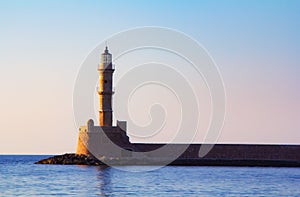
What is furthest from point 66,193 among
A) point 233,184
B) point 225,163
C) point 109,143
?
point 225,163

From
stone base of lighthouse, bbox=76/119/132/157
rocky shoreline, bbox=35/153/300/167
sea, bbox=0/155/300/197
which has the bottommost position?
sea, bbox=0/155/300/197

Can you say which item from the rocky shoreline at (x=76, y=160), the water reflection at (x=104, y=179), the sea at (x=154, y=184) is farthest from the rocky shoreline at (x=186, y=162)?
the sea at (x=154, y=184)

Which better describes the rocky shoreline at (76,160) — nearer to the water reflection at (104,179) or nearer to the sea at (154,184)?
the water reflection at (104,179)

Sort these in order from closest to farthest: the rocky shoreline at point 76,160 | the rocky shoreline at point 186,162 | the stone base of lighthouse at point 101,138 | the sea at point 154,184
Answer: the sea at point 154,184 → the rocky shoreline at point 186,162 → the stone base of lighthouse at point 101,138 → the rocky shoreline at point 76,160

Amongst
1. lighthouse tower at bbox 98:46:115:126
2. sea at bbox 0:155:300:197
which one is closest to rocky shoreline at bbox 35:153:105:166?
lighthouse tower at bbox 98:46:115:126

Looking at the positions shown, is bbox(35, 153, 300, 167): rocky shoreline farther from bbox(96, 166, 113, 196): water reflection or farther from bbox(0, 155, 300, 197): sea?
bbox(0, 155, 300, 197): sea

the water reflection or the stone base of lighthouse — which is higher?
the stone base of lighthouse

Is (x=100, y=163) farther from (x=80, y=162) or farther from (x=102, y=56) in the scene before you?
(x=102, y=56)

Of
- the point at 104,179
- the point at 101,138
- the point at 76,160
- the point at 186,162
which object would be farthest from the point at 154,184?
the point at 76,160

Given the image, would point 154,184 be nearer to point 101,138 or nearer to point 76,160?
point 101,138

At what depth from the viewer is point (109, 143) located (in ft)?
183

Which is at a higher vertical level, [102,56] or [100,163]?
[102,56]

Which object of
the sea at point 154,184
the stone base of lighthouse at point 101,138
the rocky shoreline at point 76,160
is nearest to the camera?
the sea at point 154,184

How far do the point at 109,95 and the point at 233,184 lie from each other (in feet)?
60.9
